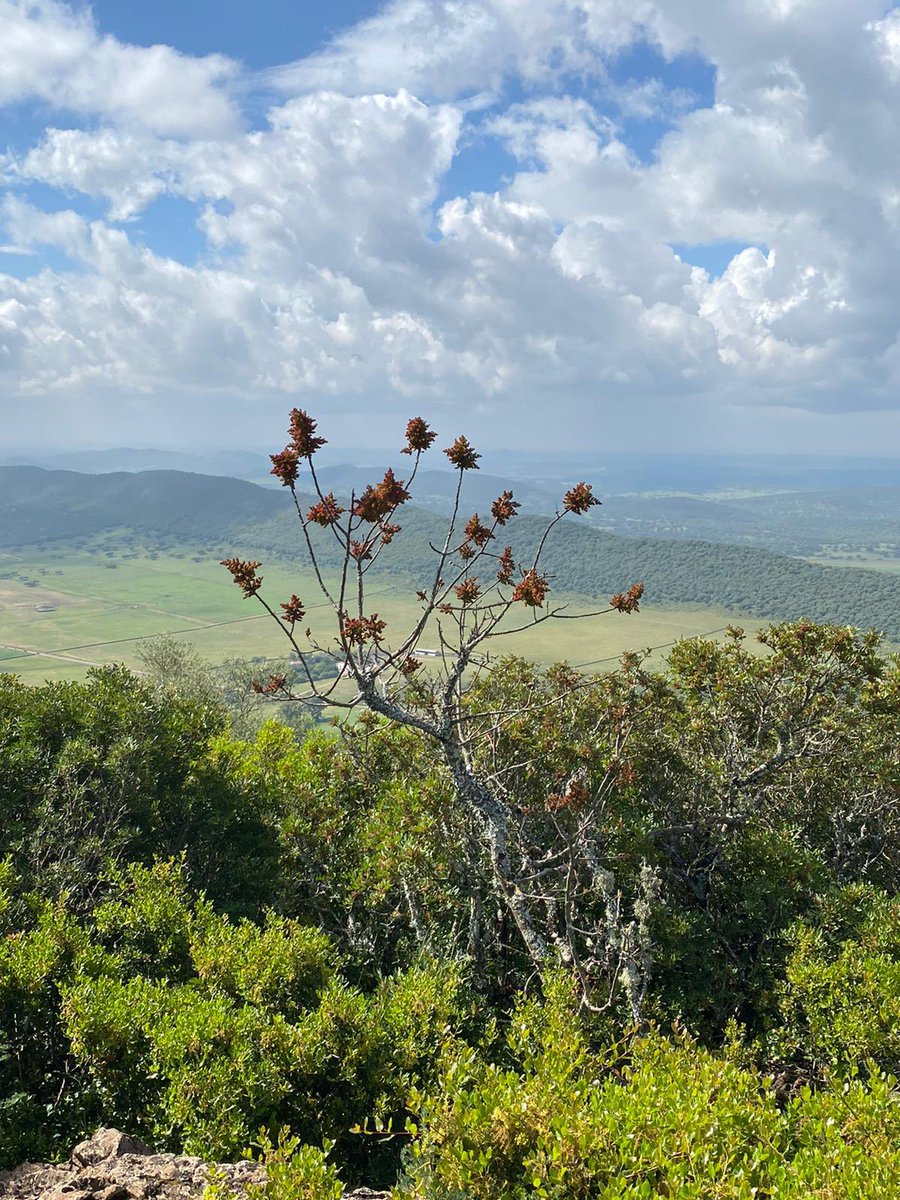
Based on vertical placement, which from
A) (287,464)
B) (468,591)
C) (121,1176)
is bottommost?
(121,1176)

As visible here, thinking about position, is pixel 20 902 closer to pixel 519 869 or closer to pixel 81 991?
pixel 81 991

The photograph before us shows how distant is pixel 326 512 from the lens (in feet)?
24.7

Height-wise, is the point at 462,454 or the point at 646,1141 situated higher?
the point at 462,454

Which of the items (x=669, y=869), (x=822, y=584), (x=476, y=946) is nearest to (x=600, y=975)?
(x=476, y=946)

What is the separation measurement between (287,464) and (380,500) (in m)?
0.98

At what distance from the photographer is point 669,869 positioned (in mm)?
12047

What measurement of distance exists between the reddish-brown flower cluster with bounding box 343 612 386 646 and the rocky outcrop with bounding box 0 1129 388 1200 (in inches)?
175

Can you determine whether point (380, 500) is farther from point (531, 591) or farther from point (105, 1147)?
point (105, 1147)

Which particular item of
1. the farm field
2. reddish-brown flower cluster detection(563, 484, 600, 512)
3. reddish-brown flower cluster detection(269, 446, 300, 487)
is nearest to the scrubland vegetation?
reddish-brown flower cluster detection(269, 446, 300, 487)

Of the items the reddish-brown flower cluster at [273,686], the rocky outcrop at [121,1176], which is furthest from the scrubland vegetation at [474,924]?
the rocky outcrop at [121,1176]

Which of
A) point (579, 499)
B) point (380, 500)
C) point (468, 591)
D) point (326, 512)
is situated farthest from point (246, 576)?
point (579, 499)

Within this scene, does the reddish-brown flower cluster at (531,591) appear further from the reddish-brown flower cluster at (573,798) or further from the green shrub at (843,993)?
the green shrub at (843,993)

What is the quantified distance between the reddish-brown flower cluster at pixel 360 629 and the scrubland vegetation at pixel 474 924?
0.19ft

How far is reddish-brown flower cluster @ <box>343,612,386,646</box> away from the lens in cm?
752
